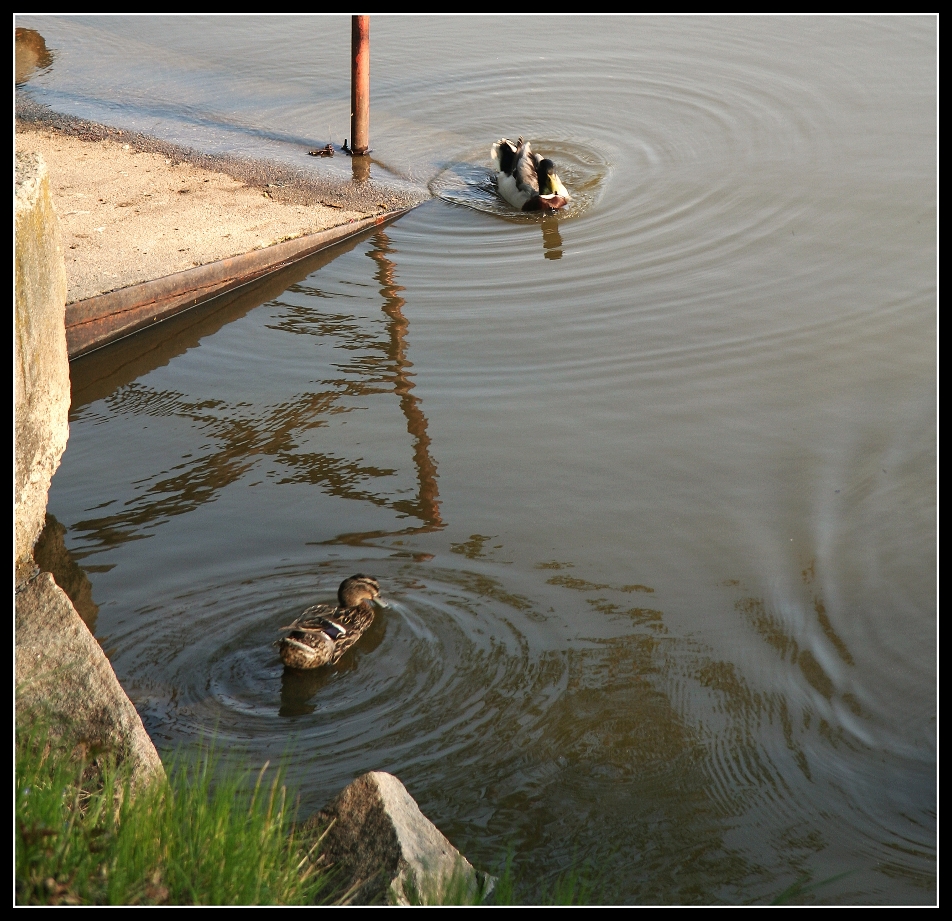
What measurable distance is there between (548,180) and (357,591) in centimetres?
690

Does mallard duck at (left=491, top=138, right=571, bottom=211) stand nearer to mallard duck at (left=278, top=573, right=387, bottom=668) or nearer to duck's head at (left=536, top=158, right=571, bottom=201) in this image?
duck's head at (left=536, top=158, right=571, bottom=201)

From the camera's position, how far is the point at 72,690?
4.57m

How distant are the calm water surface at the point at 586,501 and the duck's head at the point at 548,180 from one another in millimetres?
391

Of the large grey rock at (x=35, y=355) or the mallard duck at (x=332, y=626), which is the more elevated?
the large grey rock at (x=35, y=355)

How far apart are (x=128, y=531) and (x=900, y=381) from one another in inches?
229

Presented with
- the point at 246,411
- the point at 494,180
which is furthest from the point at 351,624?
the point at 494,180

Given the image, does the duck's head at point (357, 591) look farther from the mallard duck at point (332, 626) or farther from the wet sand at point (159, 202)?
the wet sand at point (159, 202)

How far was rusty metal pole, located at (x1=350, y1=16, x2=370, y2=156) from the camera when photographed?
38.5 feet

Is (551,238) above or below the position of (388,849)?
above

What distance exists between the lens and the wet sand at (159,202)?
938 cm

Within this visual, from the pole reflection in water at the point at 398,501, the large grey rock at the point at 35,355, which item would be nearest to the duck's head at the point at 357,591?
the pole reflection in water at the point at 398,501

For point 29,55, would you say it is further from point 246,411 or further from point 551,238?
point 246,411

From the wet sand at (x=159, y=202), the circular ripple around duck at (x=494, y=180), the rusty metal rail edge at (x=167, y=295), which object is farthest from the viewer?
the circular ripple around duck at (x=494, y=180)

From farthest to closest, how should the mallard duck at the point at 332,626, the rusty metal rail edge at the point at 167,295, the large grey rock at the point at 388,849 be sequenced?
the rusty metal rail edge at the point at 167,295 < the mallard duck at the point at 332,626 < the large grey rock at the point at 388,849
